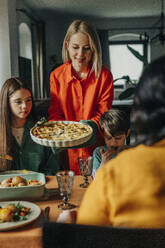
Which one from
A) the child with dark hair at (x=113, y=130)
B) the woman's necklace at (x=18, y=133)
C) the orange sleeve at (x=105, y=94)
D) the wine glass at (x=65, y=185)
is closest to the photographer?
the wine glass at (x=65, y=185)

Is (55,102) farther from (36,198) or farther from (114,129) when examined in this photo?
(36,198)

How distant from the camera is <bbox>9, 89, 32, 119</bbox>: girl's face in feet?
6.18

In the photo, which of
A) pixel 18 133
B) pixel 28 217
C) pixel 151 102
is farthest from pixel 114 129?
pixel 151 102

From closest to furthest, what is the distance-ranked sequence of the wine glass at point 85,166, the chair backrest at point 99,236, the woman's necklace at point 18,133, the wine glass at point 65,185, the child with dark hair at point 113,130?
the chair backrest at point 99,236 → the wine glass at point 65,185 → the wine glass at point 85,166 → the child with dark hair at point 113,130 → the woman's necklace at point 18,133

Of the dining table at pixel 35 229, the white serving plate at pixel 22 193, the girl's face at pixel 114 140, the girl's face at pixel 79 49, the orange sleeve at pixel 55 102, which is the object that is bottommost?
the dining table at pixel 35 229

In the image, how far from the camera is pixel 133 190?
24.6 inches

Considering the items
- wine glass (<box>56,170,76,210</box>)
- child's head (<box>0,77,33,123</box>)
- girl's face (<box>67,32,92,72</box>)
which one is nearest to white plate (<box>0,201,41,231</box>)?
wine glass (<box>56,170,76,210</box>)

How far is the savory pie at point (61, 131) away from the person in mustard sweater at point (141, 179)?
34.1 inches

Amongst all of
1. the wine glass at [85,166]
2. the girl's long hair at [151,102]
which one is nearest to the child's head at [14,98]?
the wine glass at [85,166]

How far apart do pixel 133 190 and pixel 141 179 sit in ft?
0.10

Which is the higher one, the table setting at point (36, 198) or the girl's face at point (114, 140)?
the girl's face at point (114, 140)

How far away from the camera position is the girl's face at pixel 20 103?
6.18 feet

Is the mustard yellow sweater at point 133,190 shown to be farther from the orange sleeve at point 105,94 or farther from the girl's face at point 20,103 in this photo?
the orange sleeve at point 105,94

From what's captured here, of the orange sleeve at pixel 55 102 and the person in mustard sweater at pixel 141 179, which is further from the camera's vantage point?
the orange sleeve at pixel 55 102
